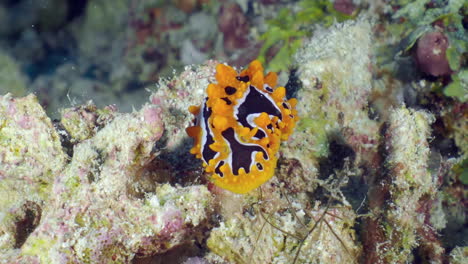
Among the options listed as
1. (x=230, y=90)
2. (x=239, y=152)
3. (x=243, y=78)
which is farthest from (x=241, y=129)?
(x=243, y=78)

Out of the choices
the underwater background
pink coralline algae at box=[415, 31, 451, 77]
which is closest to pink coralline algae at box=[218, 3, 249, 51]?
the underwater background

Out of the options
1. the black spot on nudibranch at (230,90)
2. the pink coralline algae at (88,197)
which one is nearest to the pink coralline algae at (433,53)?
the black spot on nudibranch at (230,90)

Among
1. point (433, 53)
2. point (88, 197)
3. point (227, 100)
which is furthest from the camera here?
point (433, 53)

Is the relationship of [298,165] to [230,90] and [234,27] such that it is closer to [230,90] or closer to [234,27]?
[230,90]

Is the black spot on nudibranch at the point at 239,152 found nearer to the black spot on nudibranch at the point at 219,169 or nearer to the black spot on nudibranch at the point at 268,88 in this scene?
the black spot on nudibranch at the point at 219,169

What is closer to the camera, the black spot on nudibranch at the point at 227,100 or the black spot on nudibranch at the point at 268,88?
the black spot on nudibranch at the point at 227,100
